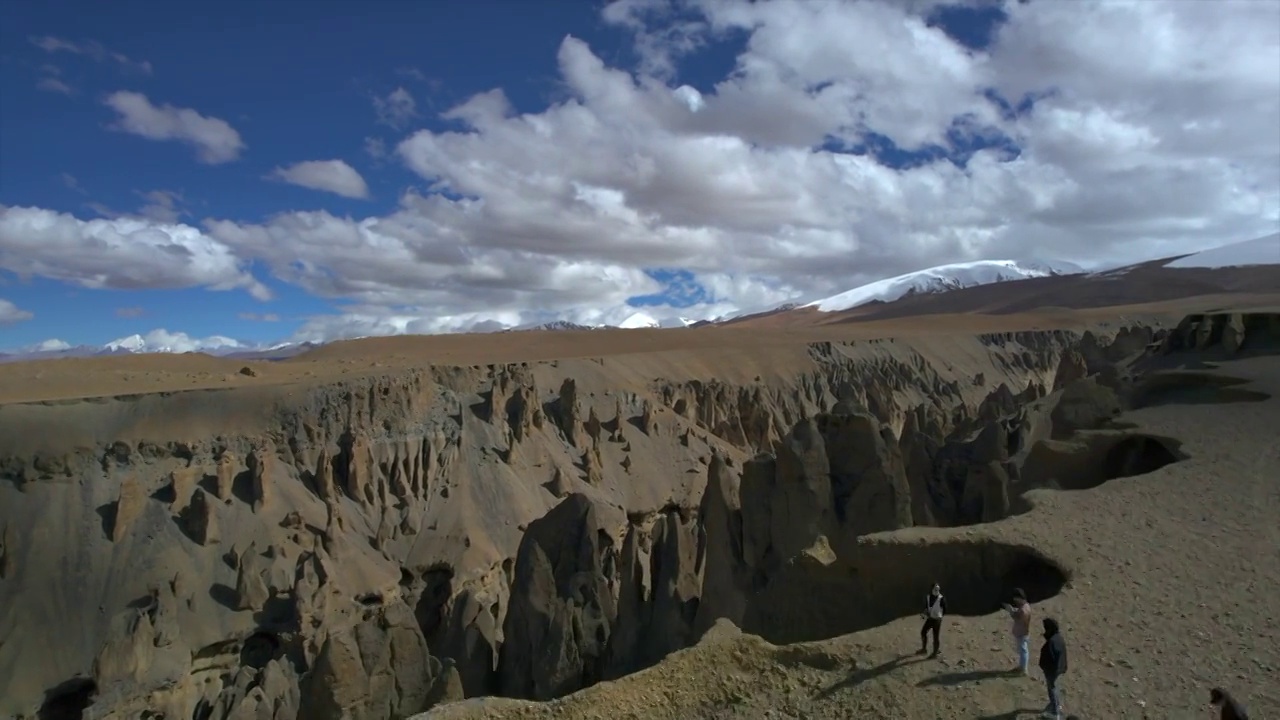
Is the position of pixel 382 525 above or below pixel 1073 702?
below

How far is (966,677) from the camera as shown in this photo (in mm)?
8883

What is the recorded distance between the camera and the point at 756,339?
99.3 metres

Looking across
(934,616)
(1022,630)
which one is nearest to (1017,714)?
(1022,630)

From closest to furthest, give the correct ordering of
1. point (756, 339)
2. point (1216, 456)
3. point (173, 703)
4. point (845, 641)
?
point (845, 641) → point (1216, 456) → point (173, 703) → point (756, 339)

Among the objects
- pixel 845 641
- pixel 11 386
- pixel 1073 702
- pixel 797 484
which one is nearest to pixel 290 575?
pixel 797 484

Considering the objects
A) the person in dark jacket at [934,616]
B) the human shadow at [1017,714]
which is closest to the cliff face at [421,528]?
the person in dark jacket at [934,616]

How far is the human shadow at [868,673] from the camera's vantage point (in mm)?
9195

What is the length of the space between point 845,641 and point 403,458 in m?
31.4

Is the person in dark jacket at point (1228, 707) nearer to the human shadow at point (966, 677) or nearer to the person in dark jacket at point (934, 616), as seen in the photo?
the human shadow at point (966, 677)

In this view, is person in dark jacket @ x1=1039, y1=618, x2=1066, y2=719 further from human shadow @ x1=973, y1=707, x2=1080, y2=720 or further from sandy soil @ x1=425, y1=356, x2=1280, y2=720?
sandy soil @ x1=425, y1=356, x2=1280, y2=720

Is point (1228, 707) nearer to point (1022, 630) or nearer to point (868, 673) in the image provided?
point (1022, 630)

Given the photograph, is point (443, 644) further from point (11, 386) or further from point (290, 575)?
point (11, 386)

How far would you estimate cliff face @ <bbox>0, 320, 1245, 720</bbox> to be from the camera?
63.7 feet

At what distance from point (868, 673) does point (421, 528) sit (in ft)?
98.4
